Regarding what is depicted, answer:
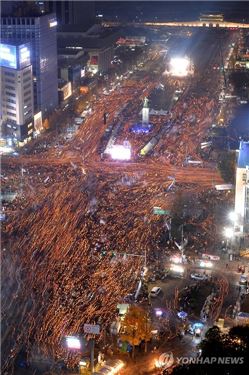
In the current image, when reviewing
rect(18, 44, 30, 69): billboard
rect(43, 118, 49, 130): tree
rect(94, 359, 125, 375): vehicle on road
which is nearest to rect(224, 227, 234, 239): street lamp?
rect(94, 359, 125, 375): vehicle on road

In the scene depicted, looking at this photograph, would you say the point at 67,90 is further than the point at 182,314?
Yes

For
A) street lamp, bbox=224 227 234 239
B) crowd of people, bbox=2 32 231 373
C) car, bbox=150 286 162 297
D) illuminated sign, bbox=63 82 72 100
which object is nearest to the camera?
crowd of people, bbox=2 32 231 373

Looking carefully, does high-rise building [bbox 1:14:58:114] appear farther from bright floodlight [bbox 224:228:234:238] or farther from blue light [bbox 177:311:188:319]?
blue light [bbox 177:311:188:319]

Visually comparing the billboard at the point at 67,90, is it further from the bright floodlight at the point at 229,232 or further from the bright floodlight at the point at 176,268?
the bright floodlight at the point at 176,268

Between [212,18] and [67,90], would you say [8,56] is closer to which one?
[67,90]

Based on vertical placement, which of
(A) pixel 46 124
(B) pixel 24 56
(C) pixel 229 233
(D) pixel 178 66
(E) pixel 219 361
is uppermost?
(E) pixel 219 361

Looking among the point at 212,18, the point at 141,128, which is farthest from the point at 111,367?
the point at 212,18

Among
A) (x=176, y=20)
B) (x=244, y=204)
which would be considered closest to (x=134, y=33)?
(x=176, y=20)
